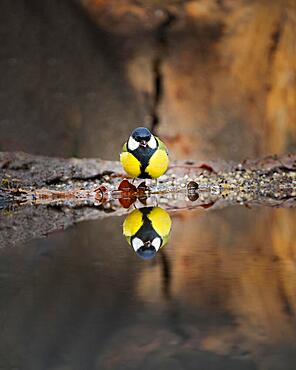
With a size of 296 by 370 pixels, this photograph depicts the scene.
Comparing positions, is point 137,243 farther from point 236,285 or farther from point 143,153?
point 143,153

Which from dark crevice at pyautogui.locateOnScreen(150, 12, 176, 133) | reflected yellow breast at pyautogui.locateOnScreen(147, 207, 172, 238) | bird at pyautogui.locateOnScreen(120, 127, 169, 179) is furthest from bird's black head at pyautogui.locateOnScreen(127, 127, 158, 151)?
dark crevice at pyautogui.locateOnScreen(150, 12, 176, 133)

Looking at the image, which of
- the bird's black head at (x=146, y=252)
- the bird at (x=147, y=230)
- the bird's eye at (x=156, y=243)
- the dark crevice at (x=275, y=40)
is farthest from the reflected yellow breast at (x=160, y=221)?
the dark crevice at (x=275, y=40)

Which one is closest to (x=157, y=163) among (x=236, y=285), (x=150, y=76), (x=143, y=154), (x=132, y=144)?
(x=143, y=154)

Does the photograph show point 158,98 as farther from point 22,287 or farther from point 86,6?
point 22,287

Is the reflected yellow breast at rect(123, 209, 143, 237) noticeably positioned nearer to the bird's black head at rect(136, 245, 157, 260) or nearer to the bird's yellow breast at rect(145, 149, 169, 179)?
the bird's black head at rect(136, 245, 157, 260)

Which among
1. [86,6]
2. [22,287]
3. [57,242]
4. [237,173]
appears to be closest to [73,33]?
[86,6]

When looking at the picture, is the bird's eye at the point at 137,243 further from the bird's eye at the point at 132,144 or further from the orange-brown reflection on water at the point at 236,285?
the bird's eye at the point at 132,144

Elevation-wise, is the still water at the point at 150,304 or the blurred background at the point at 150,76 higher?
the blurred background at the point at 150,76
